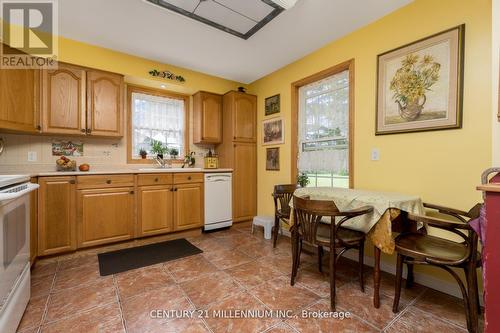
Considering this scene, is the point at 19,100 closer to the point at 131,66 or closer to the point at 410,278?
the point at 131,66

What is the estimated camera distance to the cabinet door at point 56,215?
2.39 metres

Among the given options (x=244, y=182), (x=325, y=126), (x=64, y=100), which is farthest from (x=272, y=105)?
(x=64, y=100)

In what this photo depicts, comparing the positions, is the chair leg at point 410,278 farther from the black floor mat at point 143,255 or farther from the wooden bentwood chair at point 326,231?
the black floor mat at point 143,255

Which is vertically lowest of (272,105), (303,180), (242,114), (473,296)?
(473,296)

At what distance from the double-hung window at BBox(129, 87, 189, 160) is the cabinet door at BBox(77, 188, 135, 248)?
2.83ft

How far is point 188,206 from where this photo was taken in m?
3.35

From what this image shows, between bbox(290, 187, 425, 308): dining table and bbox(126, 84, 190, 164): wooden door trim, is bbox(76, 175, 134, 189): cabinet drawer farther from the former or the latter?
bbox(290, 187, 425, 308): dining table

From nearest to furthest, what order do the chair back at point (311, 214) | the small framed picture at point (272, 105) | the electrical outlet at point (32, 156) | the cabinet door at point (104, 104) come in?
the chair back at point (311, 214) < the electrical outlet at point (32, 156) < the cabinet door at point (104, 104) < the small framed picture at point (272, 105)

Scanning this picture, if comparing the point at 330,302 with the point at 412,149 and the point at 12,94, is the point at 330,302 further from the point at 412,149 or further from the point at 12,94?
the point at 12,94

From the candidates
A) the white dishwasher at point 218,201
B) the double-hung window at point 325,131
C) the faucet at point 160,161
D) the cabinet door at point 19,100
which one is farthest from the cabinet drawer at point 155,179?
the double-hung window at point 325,131

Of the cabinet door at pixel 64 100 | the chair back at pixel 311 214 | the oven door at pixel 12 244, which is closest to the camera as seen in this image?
the oven door at pixel 12 244

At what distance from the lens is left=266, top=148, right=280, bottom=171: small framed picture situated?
3.67 meters

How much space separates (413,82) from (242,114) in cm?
247

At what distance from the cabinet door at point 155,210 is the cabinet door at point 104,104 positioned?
914 mm
